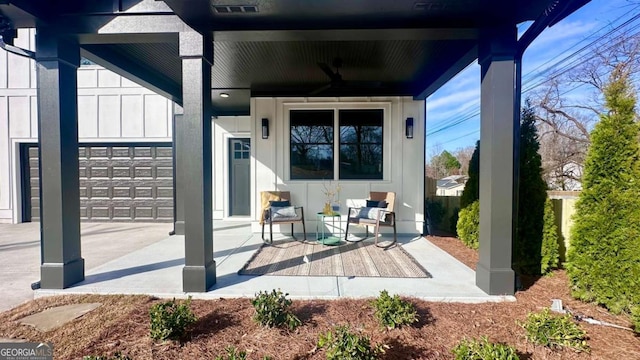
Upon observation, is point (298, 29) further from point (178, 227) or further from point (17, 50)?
point (178, 227)

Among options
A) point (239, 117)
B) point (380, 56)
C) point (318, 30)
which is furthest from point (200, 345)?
point (239, 117)

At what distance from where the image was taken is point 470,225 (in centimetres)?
434

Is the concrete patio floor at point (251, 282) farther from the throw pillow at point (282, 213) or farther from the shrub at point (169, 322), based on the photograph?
the throw pillow at point (282, 213)

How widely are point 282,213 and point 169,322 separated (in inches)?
106

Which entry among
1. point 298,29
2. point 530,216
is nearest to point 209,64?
point 298,29

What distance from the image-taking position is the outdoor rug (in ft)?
10.6

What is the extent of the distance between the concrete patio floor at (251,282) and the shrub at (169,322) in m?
0.64

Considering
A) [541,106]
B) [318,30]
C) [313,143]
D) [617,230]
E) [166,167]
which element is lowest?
[617,230]

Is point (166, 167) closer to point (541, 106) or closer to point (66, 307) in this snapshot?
point (66, 307)

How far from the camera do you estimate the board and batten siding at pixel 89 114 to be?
649 centimetres

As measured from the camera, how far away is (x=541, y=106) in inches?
341

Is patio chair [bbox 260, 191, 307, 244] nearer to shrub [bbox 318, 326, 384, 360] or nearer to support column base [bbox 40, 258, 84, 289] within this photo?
support column base [bbox 40, 258, 84, 289]

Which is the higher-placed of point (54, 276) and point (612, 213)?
point (612, 213)

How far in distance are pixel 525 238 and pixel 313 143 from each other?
3.49 meters
